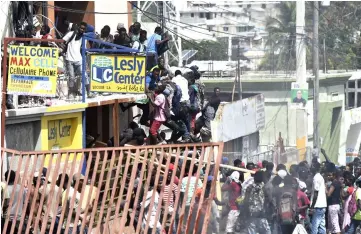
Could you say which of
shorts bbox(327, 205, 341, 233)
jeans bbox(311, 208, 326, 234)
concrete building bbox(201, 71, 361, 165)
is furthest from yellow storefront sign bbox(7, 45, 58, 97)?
concrete building bbox(201, 71, 361, 165)

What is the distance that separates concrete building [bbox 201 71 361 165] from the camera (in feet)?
81.7

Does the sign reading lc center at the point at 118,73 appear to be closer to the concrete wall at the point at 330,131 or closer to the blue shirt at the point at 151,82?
the blue shirt at the point at 151,82

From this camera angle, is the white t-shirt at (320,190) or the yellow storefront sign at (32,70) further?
the white t-shirt at (320,190)

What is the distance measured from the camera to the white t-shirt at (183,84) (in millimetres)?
15430

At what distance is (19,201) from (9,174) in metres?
0.42

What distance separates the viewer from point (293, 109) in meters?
25.0

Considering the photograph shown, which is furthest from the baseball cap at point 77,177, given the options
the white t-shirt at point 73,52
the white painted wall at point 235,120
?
the white painted wall at point 235,120

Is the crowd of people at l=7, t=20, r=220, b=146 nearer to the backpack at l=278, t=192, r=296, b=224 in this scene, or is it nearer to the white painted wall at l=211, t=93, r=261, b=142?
the backpack at l=278, t=192, r=296, b=224

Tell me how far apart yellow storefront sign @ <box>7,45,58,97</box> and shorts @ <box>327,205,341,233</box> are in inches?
235

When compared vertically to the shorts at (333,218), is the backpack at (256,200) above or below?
above

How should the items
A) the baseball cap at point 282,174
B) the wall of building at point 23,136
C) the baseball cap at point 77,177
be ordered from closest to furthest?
the baseball cap at point 77,177, the wall of building at point 23,136, the baseball cap at point 282,174

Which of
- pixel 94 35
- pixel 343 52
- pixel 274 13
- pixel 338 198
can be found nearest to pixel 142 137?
pixel 94 35

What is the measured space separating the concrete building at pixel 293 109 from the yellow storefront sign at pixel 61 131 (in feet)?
32.2

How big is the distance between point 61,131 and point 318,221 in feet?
14.7
